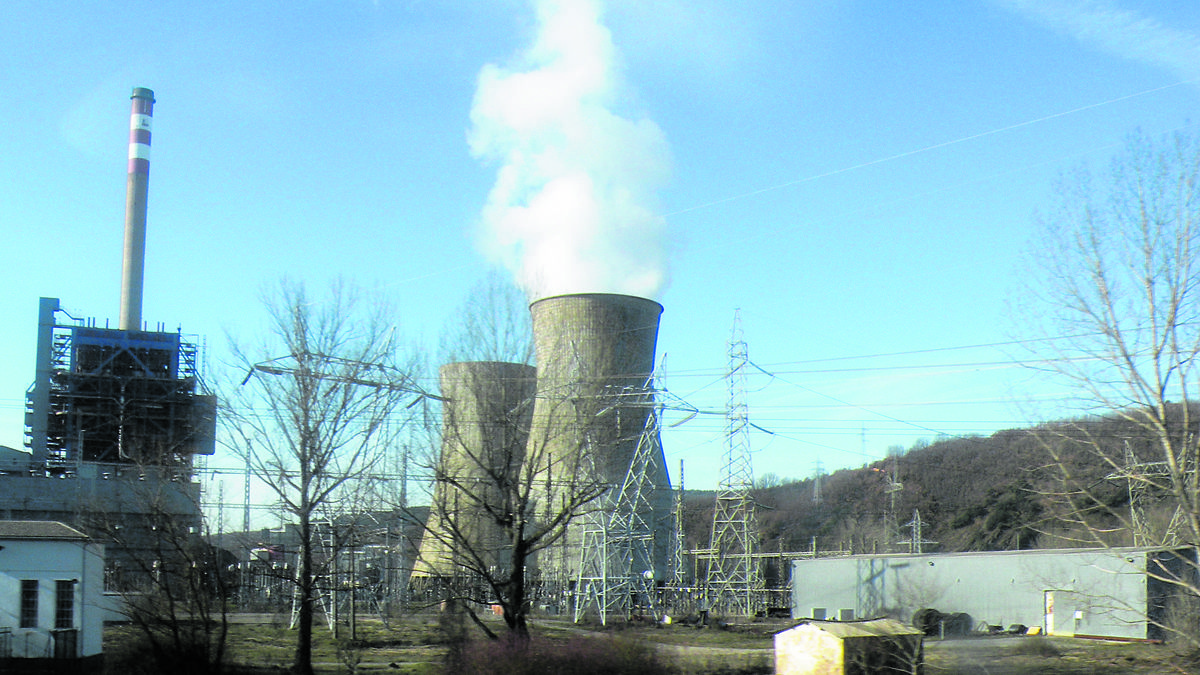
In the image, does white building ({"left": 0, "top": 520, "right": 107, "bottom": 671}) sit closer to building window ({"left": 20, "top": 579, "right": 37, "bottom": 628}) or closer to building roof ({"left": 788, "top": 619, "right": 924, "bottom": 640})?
building window ({"left": 20, "top": 579, "right": 37, "bottom": 628})

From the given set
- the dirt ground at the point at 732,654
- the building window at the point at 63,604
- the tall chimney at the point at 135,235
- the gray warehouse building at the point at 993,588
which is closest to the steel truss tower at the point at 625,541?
the dirt ground at the point at 732,654

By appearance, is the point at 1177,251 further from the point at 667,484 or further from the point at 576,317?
the point at 667,484

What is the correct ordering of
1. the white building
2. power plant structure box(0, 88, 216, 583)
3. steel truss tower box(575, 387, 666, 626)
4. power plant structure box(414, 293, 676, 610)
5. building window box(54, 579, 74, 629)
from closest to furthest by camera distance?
1. power plant structure box(414, 293, 676, 610)
2. the white building
3. building window box(54, 579, 74, 629)
4. steel truss tower box(575, 387, 666, 626)
5. power plant structure box(0, 88, 216, 583)

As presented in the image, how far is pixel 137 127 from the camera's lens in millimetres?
40062

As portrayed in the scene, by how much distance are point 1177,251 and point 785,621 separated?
23.1 metres

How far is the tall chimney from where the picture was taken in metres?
38.4

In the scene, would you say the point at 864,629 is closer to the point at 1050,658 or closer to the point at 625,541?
the point at 1050,658

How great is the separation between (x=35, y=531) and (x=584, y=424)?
9.44m

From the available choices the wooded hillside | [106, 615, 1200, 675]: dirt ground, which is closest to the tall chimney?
[106, 615, 1200, 675]: dirt ground

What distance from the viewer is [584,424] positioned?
14.8 metres

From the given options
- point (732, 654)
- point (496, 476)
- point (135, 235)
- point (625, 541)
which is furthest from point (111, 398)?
point (496, 476)

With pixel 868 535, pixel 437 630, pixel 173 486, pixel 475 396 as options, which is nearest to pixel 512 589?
pixel 475 396

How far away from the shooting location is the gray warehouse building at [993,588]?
22.0 m

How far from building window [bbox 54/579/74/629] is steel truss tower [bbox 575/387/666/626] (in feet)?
45.0
